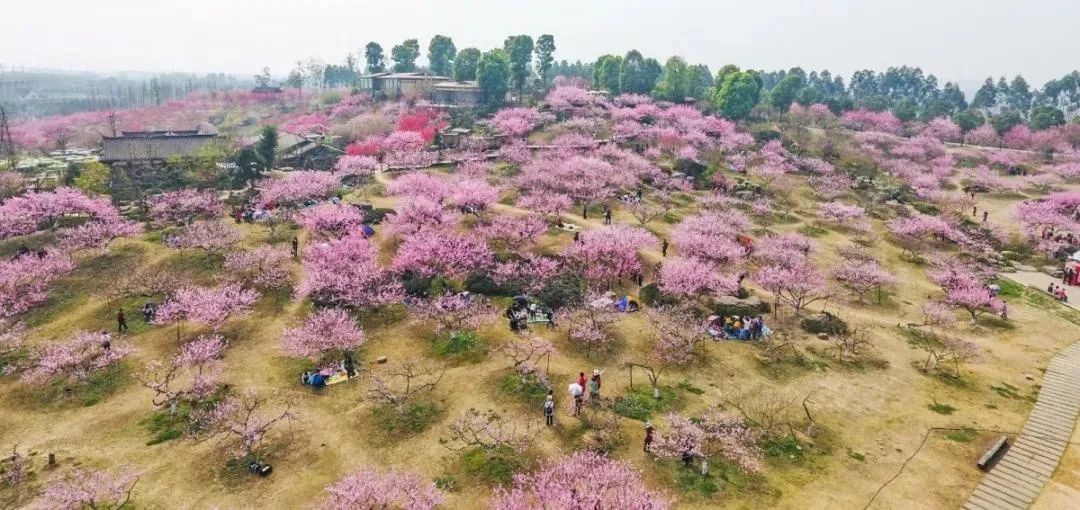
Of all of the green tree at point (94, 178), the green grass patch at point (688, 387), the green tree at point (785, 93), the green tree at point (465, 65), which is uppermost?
the green tree at point (465, 65)

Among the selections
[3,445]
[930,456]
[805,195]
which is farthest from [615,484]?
[805,195]

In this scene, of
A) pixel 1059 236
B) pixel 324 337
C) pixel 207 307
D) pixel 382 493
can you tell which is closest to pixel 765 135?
pixel 1059 236

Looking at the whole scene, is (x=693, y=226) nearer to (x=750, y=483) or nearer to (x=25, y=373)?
(x=750, y=483)

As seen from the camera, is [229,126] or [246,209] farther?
[229,126]

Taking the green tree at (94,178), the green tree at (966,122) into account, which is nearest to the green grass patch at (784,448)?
the green tree at (94,178)

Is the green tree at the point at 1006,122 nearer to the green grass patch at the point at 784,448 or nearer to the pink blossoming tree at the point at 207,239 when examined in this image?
the green grass patch at the point at 784,448

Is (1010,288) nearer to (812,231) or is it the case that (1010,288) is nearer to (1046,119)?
(812,231)

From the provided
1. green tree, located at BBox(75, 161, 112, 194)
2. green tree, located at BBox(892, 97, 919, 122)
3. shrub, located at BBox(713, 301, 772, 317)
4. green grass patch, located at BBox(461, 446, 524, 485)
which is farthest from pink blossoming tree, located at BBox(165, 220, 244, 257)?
green tree, located at BBox(892, 97, 919, 122)
